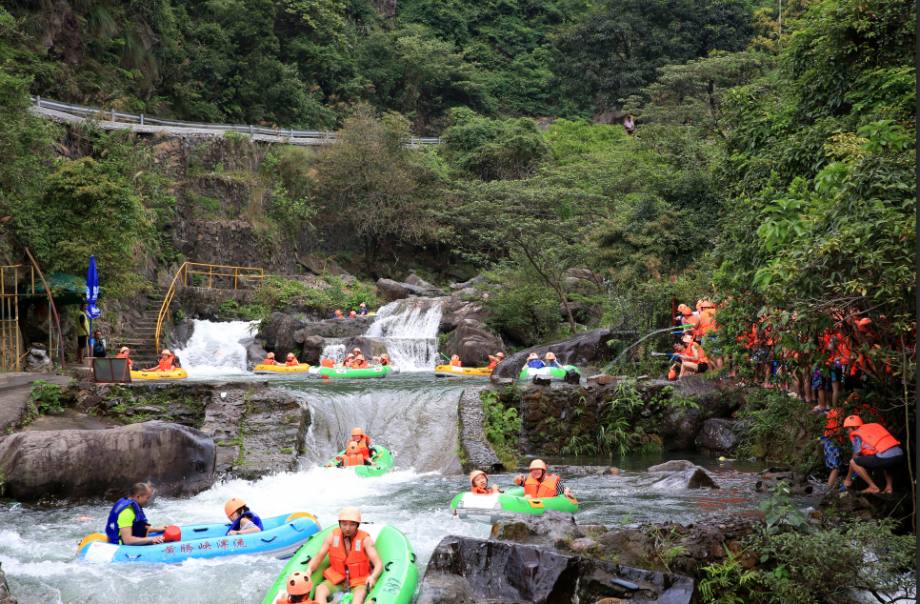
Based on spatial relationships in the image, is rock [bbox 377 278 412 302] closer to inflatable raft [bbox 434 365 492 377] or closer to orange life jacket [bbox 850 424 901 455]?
inflatable raft [bbox 434 365 492 377]

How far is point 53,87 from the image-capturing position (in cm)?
3344

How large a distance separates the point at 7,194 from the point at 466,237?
20.1 m

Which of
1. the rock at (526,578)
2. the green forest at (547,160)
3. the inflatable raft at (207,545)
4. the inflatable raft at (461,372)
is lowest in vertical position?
the inflatable raft at (207,545)

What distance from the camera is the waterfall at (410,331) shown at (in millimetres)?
Answer: 26328

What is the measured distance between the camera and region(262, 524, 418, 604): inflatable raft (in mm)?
7793

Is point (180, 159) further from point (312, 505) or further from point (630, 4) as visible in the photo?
point (630, 4)

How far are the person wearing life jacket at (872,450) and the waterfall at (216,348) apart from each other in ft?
61.9

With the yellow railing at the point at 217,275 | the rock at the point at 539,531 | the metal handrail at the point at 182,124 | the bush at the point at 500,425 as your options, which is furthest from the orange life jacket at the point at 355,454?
the metal handrail at the point at 182,124

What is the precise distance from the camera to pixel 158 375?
20.6m

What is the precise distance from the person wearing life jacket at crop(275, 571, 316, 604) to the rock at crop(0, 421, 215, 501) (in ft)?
18.7

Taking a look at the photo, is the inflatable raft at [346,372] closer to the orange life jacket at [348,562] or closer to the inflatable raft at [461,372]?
Answer: the inflatable raft at [461,372]

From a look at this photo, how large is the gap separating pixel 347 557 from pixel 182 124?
33.1m

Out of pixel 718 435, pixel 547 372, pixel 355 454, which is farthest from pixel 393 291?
pixel 355 454

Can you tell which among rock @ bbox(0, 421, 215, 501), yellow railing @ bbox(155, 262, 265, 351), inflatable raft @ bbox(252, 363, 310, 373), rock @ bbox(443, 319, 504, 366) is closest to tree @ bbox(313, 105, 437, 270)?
yellow railing @ bbox(155, 262, 265, 351)
